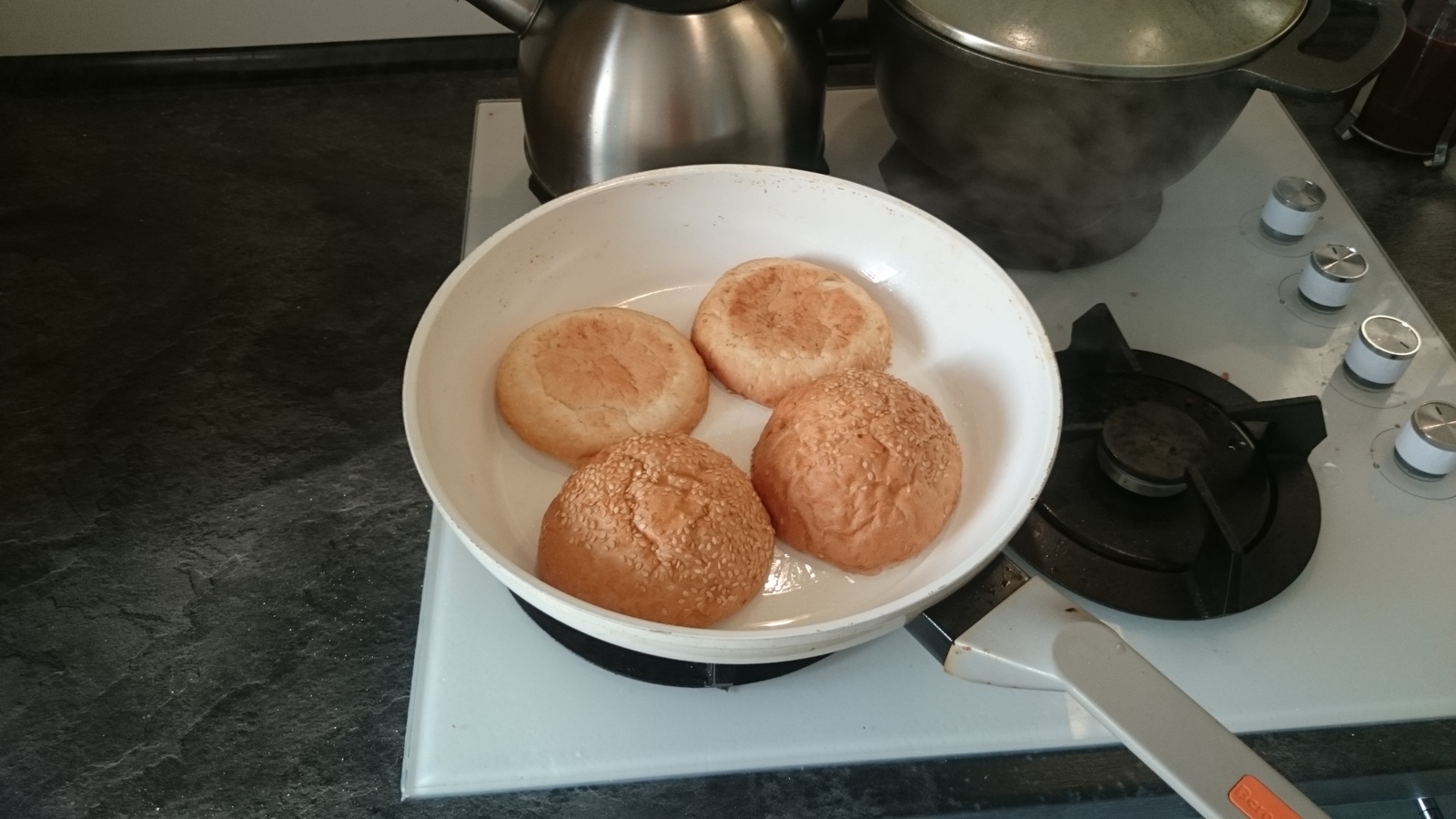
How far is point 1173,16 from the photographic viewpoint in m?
→ 0.80

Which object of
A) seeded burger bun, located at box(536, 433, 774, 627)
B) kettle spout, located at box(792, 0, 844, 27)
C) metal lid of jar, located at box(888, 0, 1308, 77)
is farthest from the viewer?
kettle spout, located at box(792, 0, 844, 27)

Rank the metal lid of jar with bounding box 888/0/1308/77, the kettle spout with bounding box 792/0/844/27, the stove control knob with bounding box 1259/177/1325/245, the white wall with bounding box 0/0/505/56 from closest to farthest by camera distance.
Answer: the metal lid of jar with bounding box 888/0/1308/77 → the kettle spout with bounding box 792/0/844/27 → the stove control knob with bounding box 1259/177/1325/245 → the white wall with bounding box 0/0/505/56

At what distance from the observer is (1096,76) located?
0.78 metres

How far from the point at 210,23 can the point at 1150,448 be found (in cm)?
133

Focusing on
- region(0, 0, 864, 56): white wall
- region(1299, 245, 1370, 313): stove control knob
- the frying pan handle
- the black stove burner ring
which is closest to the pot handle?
region(1299, 245, 1370, 313): stove control knob

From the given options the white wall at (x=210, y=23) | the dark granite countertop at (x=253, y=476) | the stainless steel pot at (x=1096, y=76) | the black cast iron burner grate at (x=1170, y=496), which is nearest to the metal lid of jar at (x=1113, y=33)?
the stainless steel pot at (x=1096, y=76)

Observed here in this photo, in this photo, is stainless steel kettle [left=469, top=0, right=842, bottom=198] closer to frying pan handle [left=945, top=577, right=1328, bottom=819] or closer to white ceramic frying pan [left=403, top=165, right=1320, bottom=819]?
white ceramic frying pan [left=403, top=165, right=1320, bottom=819]

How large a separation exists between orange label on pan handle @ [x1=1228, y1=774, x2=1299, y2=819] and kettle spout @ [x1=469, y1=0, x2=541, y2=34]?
746 millimetres

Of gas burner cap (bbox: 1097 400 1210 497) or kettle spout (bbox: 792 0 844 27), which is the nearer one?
gas burner cap (bbox: 1097 400 1210 497)

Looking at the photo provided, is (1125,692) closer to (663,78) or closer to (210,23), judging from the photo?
(663,78)

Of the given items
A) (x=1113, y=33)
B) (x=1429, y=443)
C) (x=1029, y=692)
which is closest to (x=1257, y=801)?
(x=1029, y=692)

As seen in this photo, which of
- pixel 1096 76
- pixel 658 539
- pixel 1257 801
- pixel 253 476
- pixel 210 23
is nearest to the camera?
pixel 1257 801

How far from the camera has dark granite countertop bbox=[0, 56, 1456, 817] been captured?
70cm

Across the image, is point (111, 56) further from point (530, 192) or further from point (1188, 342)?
point (1188, 342)
